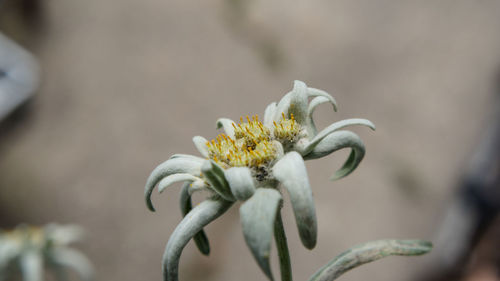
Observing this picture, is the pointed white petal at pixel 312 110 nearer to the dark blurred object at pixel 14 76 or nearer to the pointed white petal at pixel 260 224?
the pointed white petal at pixel 260 224

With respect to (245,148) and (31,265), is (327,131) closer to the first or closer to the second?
(245,148)

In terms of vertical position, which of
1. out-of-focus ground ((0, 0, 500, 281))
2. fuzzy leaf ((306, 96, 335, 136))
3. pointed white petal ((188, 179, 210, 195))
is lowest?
pointed white petal ((188, 179, 210, 195))

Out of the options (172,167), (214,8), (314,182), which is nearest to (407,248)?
(172,167)

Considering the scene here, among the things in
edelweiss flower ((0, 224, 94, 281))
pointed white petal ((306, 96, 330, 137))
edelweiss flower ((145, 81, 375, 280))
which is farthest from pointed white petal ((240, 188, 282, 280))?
edelweiss flower ((0, 224, 94, 281))

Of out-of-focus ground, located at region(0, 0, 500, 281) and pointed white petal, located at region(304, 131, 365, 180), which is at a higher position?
out-of-focus ground, located at region(0, 0, 500, 281)

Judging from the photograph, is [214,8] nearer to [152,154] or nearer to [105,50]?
[105,50]

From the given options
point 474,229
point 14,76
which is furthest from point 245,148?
point 14,76

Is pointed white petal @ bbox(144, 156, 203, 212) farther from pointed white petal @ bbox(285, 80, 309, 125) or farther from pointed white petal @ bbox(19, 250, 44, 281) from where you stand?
pointed white petal @ bbox(19, 250, 44, 281)

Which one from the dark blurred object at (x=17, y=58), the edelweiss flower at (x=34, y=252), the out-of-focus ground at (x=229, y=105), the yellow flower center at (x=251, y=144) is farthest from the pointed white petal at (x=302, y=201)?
the dark blurred object at (x=17, y=58)
